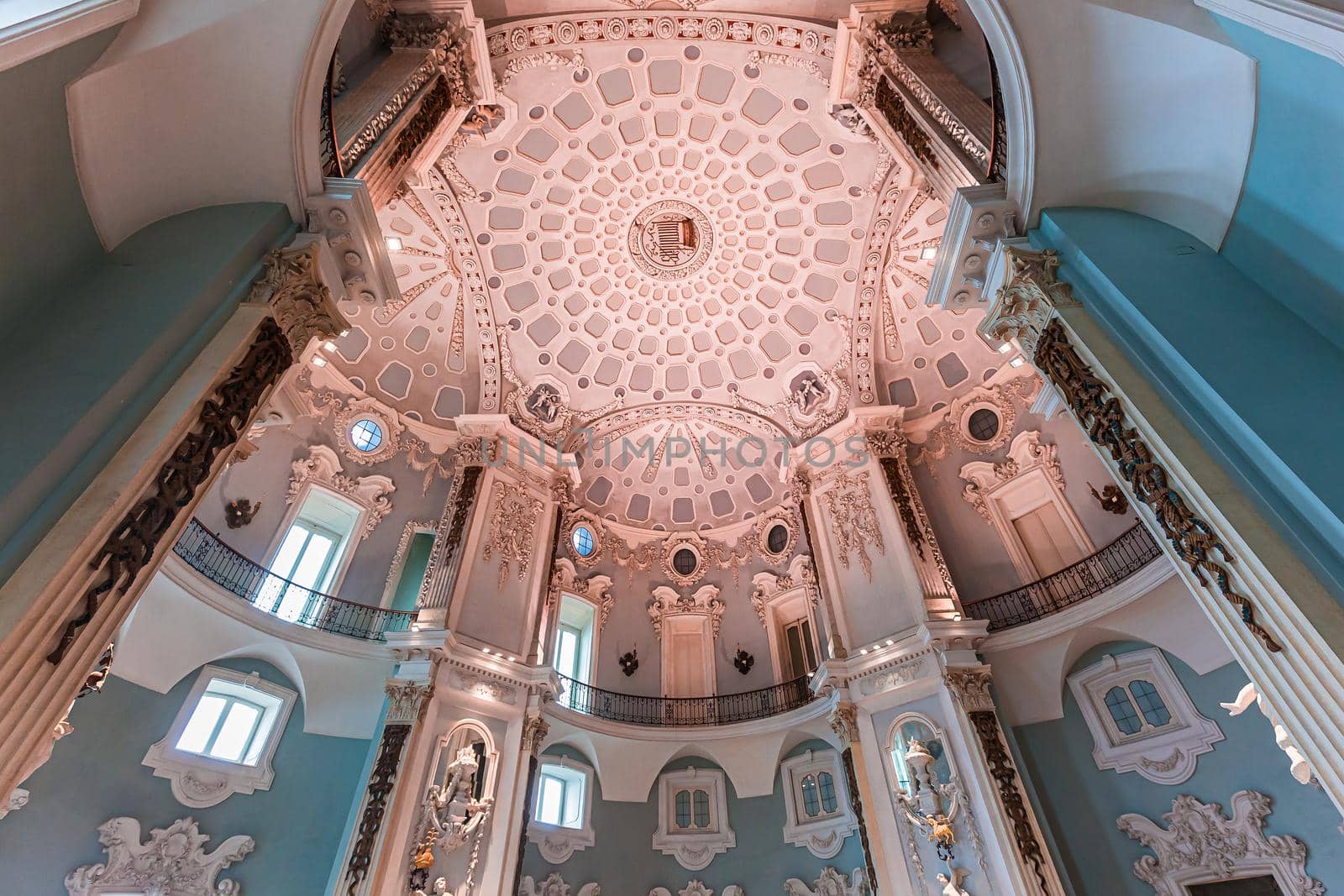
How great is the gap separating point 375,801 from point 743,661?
906 cm

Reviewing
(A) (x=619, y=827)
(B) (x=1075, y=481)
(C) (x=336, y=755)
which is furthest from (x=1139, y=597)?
(C) (x=336, y=755)

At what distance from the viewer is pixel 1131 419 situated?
4832 millimetres

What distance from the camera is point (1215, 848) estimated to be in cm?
876

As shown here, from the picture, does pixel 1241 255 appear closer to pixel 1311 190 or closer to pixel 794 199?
pixel 1311 190

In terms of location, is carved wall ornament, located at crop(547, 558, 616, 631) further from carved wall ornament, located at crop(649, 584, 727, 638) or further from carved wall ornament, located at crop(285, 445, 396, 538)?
carved wall ornament, located at crop(285, 445, 396, 538)

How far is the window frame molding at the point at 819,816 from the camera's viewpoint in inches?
483

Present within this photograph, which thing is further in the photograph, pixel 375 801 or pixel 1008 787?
pixel 1008 787

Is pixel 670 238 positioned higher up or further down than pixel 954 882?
higher up

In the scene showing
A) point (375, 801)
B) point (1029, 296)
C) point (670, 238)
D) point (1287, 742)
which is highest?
point (670, 238)

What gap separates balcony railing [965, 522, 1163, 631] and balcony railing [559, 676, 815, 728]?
4.46 meters

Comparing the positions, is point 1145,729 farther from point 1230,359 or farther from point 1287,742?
point 1230,359

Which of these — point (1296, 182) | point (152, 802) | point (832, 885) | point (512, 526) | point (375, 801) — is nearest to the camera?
point (1296, 182)

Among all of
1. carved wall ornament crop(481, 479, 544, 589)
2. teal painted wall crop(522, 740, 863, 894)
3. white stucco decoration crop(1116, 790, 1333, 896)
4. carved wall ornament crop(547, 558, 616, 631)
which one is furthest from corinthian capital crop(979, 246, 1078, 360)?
carved wall ornament crop(547, 558, 616, 631)

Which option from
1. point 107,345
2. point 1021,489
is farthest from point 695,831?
point 107,345
